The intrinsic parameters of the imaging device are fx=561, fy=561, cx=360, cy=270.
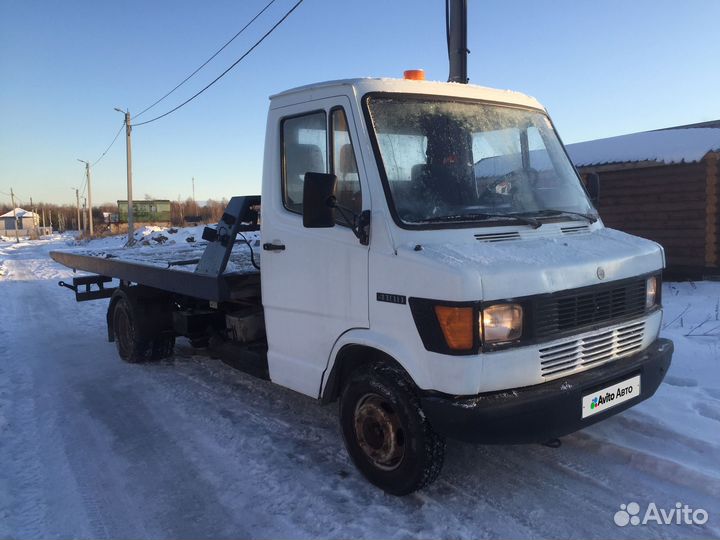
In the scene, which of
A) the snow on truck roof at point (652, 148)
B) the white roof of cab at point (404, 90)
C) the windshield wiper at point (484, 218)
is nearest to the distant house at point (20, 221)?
the snow on truck roof at point (652, 148)

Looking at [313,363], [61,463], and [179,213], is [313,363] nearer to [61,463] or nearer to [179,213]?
[61,463]

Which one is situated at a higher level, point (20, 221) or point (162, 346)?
point (20, 221)

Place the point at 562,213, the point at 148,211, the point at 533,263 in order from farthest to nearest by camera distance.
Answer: the point at 148,211
the point at 562,213
the point at 533,263

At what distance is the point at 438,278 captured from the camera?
2.89 m

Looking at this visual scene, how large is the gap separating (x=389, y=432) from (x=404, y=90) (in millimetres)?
2159

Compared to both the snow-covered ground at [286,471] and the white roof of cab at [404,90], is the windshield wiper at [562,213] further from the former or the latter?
the snow-covered ground at [286,471]

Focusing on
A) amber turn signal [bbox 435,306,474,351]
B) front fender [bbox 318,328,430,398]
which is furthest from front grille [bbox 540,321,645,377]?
front fender [bbox 318,328,430,398]

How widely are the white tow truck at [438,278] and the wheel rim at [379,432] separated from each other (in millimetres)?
10

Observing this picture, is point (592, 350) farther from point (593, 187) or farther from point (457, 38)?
point (457, 38)

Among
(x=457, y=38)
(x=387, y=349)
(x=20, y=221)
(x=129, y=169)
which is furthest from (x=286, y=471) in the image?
(x=20, y=221)

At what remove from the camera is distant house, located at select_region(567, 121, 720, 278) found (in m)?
10.5

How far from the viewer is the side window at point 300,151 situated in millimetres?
3787

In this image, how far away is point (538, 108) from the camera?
14.5ft

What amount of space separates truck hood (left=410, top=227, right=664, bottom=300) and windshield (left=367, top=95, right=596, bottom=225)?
282 millimetres
